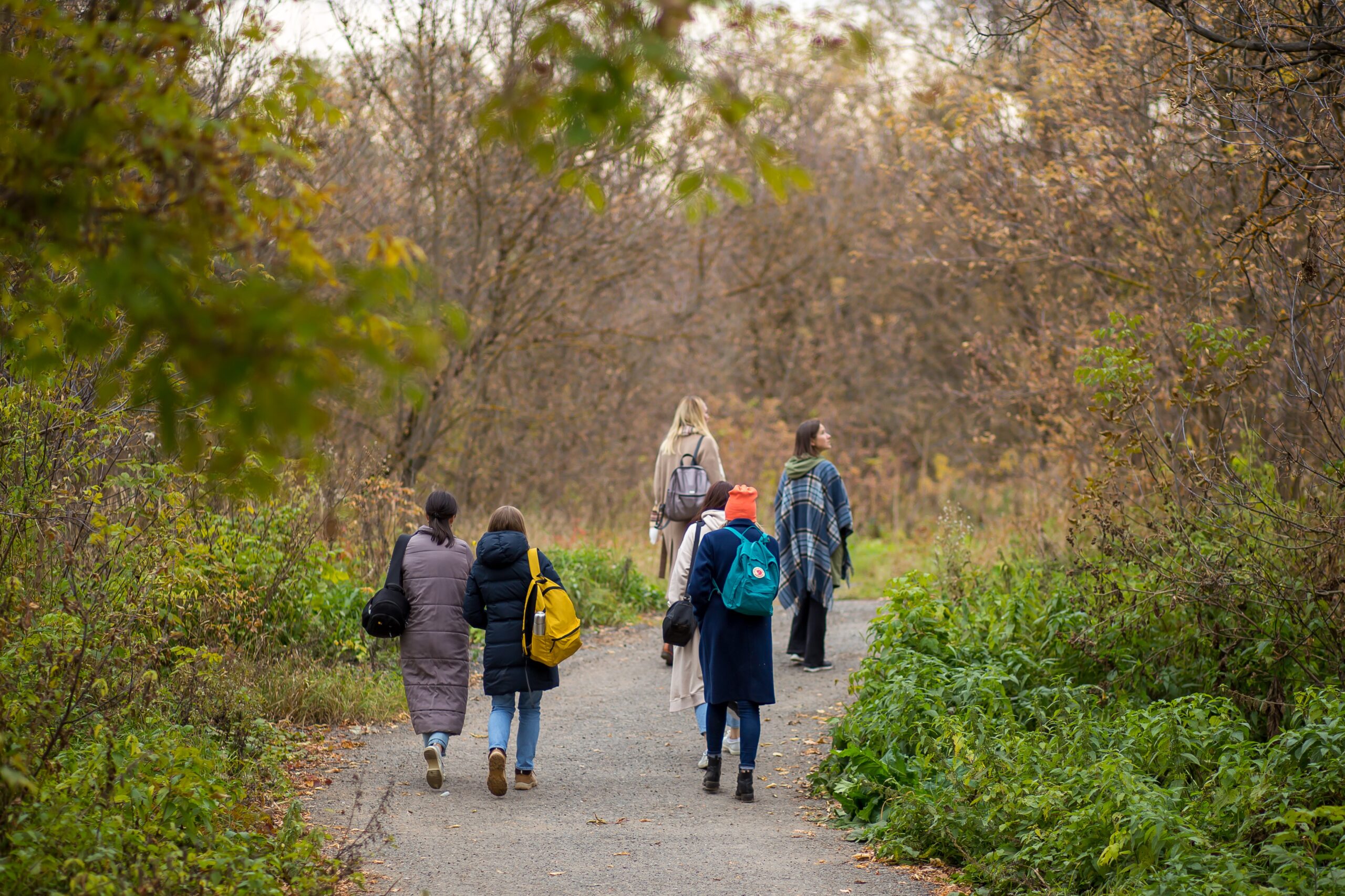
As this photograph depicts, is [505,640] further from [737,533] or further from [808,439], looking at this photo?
[808,439]

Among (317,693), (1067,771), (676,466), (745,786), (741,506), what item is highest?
(676,466)

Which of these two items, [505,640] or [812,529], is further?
[812,529]

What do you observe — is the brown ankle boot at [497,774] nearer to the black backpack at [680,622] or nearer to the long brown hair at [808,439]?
the black backpack at [680,622]

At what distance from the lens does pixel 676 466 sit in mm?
10289

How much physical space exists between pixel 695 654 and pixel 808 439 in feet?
9.35

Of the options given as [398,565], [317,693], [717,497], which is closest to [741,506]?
[717,497]

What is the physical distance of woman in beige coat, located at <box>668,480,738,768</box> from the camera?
7.74 m

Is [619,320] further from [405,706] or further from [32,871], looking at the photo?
[32,871]

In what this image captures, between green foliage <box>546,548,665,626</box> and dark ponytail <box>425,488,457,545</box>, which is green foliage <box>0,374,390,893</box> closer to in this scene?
dark ponytail <box>425,488,457,545</box>

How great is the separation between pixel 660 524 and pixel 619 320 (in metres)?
9.26

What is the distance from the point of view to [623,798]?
6.98 m

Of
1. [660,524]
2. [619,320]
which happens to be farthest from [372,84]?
[660,524]

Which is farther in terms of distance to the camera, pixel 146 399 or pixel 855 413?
pixel 855 413

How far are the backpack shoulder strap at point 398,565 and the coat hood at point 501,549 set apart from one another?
51 centimetres
